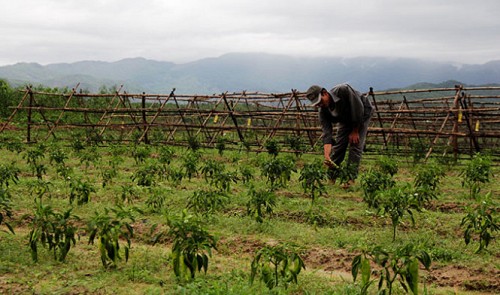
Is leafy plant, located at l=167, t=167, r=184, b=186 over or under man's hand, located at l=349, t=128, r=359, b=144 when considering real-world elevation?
under

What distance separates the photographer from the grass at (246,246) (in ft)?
13.9

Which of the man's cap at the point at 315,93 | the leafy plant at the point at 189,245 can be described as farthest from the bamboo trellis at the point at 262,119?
the leafy plant at the point at 189,245

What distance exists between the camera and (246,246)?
5512mm

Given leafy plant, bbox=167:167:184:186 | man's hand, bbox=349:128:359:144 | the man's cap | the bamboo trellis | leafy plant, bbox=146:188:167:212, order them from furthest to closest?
the bamboo trellis → leafy plant, bbox=167:167:184:186 → man's hand, bbox=349:128:359:144 → the man's cap → leafy plant, bbox=146:188:167:212

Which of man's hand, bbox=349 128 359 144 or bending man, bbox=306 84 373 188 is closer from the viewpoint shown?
bending man, bbox=306 84 373 188

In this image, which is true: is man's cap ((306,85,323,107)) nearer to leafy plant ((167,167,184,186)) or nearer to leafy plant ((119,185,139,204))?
leafy plant ((167,167,184,186))

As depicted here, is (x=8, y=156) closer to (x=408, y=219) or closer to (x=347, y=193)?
(x=347, y=193)

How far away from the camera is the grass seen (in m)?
4.22

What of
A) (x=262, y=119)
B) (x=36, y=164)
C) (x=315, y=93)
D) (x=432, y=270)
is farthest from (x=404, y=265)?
(x=262, y=119)

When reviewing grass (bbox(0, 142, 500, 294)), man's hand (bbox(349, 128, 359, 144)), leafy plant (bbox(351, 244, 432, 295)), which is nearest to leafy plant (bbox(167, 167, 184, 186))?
grass (bbox(0, 142, 500, 294))

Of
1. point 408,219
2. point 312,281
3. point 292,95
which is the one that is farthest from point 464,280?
point 292,95

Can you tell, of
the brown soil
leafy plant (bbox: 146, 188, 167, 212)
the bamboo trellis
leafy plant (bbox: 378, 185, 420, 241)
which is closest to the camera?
the brown soil

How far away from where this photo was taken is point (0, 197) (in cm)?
464

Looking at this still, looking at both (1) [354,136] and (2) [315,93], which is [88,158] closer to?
(2) [315,93]
